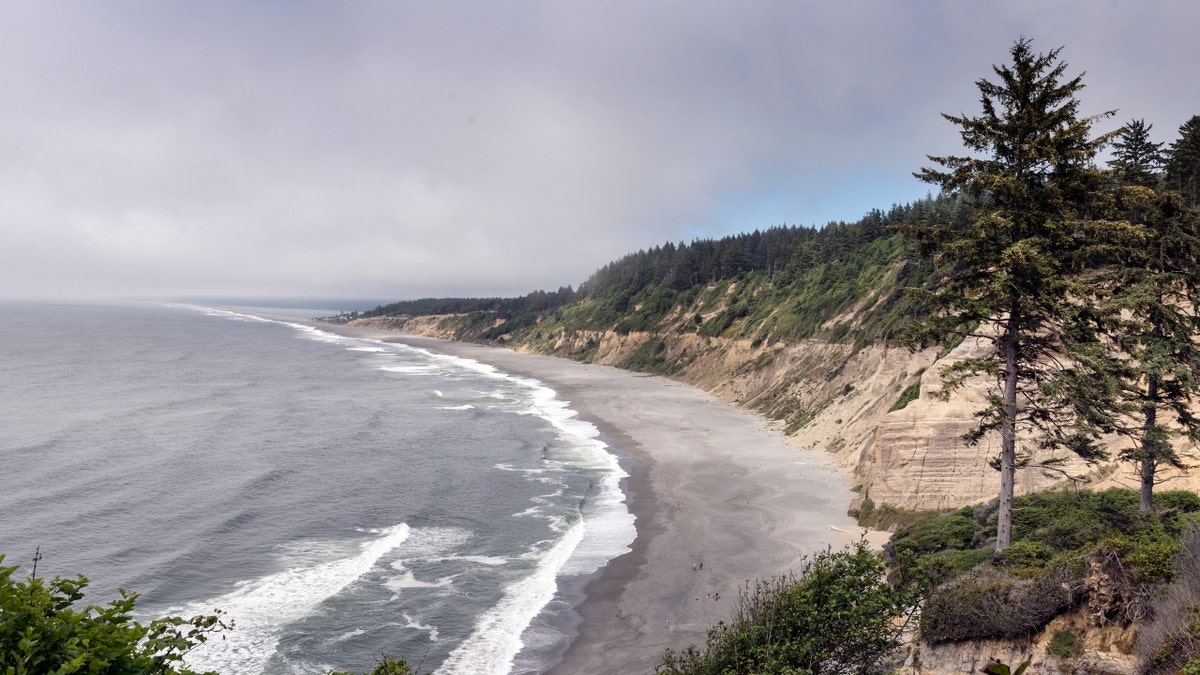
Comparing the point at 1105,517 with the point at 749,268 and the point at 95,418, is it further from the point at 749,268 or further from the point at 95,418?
the point at 749,268

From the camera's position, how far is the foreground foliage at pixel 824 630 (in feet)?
44.1

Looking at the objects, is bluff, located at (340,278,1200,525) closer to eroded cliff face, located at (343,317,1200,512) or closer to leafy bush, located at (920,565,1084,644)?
eroded cliff face, located at (343,317,1200,512)

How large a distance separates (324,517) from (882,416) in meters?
34.2

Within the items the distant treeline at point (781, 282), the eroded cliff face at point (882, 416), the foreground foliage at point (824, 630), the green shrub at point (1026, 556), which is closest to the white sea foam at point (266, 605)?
the foreground foliage at point (824, 630)

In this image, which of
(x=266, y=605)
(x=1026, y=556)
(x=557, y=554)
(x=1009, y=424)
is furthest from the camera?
(x=557, y=554)

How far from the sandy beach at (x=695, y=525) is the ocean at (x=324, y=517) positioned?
1430mm

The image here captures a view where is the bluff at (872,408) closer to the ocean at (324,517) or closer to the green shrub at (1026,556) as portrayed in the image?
the green shrub at (1026,556)

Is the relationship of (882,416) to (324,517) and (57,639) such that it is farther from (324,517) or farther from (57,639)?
(57,639)

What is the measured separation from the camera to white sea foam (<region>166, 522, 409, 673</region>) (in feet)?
70.1

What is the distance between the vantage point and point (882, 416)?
41.6m

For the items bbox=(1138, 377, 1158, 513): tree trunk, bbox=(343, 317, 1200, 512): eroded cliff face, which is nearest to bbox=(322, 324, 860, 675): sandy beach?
bbox=(343, 317, 1200, 512): eroded cliff face

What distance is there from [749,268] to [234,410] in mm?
101559

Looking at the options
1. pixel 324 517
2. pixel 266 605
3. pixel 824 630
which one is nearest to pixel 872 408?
pixel 824 630

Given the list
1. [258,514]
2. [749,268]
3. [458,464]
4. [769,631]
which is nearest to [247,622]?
[258,514]
